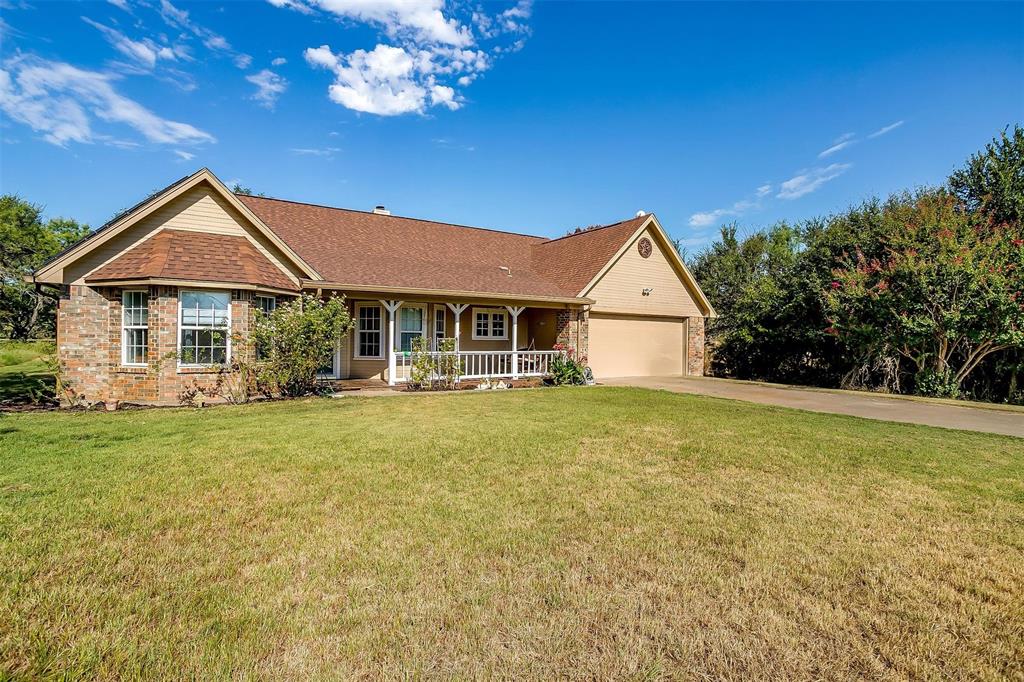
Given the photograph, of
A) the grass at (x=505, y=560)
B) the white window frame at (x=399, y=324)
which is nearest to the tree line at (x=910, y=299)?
the grass at (x=505, y=560)

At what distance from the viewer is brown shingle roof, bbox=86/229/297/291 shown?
11.2 meters

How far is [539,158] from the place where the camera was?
23.6 meters

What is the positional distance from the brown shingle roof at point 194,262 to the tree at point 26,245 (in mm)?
11131

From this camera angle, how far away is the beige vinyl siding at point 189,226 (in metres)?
11.6

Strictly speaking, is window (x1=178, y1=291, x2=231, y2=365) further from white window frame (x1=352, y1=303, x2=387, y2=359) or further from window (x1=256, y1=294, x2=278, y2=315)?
white window frame (x1=352, y1=303, x2=387, y2=359)

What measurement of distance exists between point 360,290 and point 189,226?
4.54 m

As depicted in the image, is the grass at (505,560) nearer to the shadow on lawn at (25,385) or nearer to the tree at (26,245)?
the shadow on lawn at (25,385)

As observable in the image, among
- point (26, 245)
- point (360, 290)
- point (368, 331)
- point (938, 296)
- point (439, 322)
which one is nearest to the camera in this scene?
point (360, 290)

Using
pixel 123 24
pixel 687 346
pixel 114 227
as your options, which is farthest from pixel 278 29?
pixel 687 346

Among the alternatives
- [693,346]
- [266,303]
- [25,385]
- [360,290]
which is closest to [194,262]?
[266,303]

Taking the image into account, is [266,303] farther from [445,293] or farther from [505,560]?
[505,560]

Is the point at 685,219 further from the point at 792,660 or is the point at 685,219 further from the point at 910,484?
the point at 792,660

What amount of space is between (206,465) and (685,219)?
123ft

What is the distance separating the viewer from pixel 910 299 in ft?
48.9
